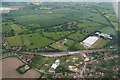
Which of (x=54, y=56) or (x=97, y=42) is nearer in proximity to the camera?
(x=54, y=56)

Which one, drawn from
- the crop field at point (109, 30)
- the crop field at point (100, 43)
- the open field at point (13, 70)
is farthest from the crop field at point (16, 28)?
the crop field at point (109, 30)

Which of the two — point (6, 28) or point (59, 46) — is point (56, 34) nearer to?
point (59, 46)

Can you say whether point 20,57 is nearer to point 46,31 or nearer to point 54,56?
point 54,56

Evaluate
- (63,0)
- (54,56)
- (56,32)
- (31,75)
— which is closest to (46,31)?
(56,32)

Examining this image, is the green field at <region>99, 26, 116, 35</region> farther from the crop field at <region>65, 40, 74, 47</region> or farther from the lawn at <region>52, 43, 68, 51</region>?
the lawn at <region>52, 43, 68, 51</region>

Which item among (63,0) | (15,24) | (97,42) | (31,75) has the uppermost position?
(63,0)

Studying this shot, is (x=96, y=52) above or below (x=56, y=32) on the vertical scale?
below

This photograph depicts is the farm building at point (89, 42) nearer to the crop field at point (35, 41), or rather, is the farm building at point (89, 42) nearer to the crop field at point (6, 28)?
the crop field at point (35, 41)
